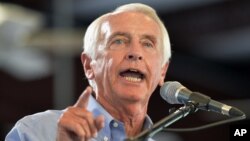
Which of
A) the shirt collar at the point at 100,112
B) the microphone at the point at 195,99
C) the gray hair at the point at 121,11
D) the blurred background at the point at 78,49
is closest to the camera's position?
the microphone at the point at 195,99

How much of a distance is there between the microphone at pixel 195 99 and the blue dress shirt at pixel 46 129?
0.38m

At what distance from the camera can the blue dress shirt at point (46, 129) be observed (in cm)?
168

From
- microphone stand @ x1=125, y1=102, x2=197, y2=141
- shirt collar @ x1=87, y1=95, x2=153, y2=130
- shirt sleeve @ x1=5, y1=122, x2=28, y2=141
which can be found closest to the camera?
microphone stand @ x1=125, y1=102, x2=197, y2=141

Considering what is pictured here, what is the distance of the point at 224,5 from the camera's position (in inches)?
155

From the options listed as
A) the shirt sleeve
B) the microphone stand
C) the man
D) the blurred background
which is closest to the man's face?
the man

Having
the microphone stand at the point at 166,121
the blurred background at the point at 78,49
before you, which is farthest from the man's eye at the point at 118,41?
the blurred background at the point at 78,49

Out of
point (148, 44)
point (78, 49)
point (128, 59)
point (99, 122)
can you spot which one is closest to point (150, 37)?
point (148, 44)

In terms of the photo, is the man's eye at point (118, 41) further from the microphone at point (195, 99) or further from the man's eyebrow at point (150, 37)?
the microphone at point (195, 99)

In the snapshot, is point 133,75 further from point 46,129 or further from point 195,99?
point 195,99

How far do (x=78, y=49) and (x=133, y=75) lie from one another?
8.55 ft

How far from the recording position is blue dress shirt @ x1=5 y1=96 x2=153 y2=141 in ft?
5.52

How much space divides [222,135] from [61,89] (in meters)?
1.44

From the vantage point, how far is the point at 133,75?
1.75 meters

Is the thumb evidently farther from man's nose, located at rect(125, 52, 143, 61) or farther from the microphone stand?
man's nose, located at rect(125, 52, 143, 61)
